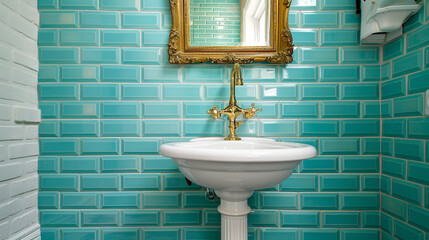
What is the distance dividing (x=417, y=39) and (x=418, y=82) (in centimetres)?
18

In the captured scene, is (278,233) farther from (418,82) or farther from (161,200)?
(418,82)

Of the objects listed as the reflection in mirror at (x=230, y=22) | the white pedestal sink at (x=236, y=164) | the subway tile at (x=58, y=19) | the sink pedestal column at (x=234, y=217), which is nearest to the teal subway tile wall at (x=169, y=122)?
the subway tile at (x=58, y=19)

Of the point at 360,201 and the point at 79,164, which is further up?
the point at 79,164

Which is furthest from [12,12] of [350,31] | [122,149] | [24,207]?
[350,31]

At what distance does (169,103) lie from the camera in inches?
41.9

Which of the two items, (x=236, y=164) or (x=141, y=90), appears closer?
(x=236, y=164)

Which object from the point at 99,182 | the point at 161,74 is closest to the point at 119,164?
the point at 99,182

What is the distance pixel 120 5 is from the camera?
3.48ft

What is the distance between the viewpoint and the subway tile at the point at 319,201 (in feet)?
3.48

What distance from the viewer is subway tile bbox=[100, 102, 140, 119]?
106 centimetres

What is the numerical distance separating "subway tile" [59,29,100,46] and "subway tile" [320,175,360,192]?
1.32m

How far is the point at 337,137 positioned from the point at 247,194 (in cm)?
59

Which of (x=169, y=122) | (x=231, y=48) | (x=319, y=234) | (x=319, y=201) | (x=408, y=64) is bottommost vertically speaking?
(x=319, y=234)

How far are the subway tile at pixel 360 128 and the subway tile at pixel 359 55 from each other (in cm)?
30
